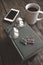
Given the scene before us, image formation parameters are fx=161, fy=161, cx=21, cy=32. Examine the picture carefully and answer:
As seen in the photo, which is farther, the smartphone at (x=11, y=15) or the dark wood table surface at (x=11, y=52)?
the smartphone at (x=11, y=15)

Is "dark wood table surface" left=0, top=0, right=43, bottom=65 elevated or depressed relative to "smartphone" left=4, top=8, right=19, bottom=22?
depressed

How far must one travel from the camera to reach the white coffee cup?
792 millimetres

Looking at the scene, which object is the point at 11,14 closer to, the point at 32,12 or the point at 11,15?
the point at 11,15

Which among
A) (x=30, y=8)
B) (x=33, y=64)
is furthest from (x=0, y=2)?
(x=33, y=64)

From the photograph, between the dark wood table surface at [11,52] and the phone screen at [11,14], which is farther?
the phone screen at [11,14]

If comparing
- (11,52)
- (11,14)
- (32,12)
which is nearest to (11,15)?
(11,14)

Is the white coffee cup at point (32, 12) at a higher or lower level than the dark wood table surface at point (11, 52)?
higher

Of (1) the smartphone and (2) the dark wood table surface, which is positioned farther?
(1) the smartphone

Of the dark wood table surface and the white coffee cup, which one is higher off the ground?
the white coffee cup

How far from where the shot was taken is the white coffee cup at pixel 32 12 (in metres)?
0.79

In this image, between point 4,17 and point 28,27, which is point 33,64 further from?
point 4,17

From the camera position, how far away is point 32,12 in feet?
2.57

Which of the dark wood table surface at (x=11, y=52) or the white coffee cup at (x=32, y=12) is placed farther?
the white coffee cup at (x=32, y=12)

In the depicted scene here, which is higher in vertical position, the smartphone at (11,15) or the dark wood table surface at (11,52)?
the smartphone at (11,15)
